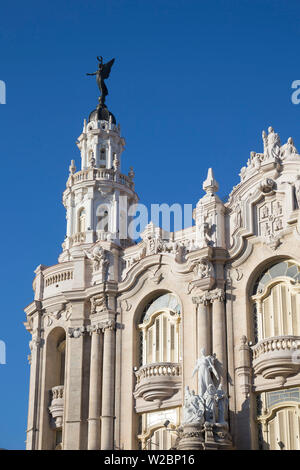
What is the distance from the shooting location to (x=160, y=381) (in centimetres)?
3706

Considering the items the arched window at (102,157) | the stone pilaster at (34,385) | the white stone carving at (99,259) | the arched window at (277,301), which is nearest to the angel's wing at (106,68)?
the arched window at (102,157)

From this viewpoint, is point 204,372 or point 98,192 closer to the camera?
point 204,372

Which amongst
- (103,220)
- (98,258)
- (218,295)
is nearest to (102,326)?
(98,258)

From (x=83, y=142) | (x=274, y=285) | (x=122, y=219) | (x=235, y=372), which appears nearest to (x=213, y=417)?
(x=235, y=372)

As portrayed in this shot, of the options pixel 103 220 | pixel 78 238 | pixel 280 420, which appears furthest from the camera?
pixel 103 220

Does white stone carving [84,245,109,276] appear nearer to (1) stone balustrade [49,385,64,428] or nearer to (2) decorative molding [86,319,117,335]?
(2) decorative molding [86,319,117,335]

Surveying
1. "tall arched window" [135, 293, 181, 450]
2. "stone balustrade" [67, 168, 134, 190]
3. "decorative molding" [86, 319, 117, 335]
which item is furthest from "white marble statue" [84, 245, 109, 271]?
"stone balustrade" [67, 168, 134, 190]

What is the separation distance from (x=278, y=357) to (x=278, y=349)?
0.36 meters

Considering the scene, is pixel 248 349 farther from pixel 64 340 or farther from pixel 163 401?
pixel 64 340

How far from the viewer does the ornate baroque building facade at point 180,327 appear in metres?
34.6

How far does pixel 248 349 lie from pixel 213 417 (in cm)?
330

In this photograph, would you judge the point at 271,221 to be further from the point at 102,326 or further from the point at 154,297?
the point at 102,326

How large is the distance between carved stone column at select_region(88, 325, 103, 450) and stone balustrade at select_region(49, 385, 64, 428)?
224 centimetres
